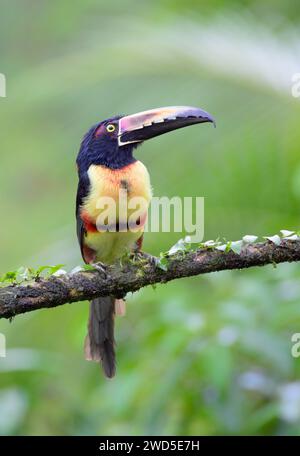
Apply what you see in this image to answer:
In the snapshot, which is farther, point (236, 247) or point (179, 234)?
point (179, 234)

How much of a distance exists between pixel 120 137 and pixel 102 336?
4.19ft

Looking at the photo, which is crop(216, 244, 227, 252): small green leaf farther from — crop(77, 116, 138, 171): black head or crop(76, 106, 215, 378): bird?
crop(77, 116, 138, 171): black head

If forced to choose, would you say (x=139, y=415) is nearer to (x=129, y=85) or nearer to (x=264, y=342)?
(x=264, y=342)

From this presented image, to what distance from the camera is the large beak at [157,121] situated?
5.66 meters

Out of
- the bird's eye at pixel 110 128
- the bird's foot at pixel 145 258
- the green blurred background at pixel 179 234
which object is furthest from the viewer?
the bird's eye at pixel 110 128

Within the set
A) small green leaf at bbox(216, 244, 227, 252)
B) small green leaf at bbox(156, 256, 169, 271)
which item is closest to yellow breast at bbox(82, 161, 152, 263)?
small green leaf at bbox(156, 256, 169, 271)

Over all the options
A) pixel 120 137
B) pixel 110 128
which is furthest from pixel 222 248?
pixel 110 128

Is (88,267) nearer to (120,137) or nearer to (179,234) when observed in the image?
(120,137)

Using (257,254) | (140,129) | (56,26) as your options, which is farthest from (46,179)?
(257,254)

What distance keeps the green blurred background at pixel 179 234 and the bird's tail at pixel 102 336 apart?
138mm

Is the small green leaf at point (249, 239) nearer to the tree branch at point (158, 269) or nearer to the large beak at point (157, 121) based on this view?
the tree branch at point (158, 269)

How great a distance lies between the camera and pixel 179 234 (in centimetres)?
738

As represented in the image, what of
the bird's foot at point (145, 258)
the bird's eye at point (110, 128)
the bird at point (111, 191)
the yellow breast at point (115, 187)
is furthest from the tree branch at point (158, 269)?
the bird's eye at point (110, 128)
